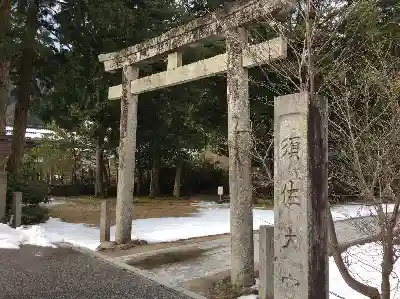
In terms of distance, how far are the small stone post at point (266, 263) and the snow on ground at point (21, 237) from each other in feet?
17.9

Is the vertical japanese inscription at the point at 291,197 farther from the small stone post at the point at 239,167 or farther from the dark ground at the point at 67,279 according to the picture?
the dark ground at the point at 67,279

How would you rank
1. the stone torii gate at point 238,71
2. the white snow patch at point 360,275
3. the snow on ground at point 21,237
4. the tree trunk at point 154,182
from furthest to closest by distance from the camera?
the tree trunk at point 154,182, the snow on ground at point 21,237, the white snow patch at point 360,275, the stone torii gate at point 238,71

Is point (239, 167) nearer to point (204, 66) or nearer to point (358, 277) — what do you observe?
point (204, 66)

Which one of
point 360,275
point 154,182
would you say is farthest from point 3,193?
point 154,182

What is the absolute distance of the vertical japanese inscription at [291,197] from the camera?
366cm

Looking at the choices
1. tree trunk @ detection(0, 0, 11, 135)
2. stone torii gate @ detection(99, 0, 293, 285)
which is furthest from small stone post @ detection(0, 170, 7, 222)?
stone torii gate @ detection(99, 0, 293, 285)

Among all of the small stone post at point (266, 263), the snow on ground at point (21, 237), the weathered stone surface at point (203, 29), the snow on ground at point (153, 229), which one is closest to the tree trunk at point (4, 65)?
the snow on ground at point (153, 229)

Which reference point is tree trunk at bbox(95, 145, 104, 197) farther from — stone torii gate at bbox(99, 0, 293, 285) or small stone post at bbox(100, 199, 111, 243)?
stone torii gate at bbox(99, 0, 293, 285)

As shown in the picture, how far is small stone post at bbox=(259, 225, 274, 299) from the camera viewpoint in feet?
17.3

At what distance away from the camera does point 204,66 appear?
6.95 metres

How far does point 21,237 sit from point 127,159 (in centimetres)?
300

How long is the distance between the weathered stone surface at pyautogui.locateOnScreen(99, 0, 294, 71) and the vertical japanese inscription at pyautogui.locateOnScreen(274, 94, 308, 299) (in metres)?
2.18

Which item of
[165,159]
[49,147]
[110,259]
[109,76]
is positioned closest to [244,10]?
[110,259]

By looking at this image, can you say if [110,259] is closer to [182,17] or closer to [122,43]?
[122,43]
